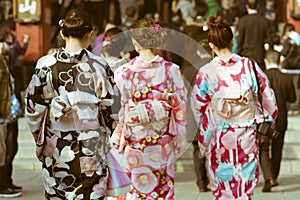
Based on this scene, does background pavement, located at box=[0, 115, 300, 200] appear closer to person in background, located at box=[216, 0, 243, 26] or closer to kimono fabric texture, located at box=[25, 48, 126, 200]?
person in background, located at box=[216, 0, 243, 26]

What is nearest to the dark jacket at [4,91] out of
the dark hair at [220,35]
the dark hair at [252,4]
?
the dark hair at [220,35]

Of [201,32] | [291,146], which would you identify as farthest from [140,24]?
[291,146]

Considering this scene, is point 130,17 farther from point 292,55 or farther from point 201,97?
point 201,97

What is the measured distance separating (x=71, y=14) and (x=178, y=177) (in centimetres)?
626

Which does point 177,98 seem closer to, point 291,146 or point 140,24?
point 140,24

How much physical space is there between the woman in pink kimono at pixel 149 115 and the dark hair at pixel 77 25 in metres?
1.78

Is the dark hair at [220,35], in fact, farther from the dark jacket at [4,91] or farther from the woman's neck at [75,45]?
the dark jacket at [4,91]

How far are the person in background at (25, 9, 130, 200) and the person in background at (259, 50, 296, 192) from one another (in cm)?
501

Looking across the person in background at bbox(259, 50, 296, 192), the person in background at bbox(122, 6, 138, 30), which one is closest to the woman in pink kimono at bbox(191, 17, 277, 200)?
the person in background at bbox(259, 50, 296, 192)

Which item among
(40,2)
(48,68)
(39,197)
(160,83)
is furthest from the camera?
(40,2)

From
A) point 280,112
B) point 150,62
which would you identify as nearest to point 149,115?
point 150,62

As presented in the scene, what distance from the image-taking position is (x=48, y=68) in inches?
266

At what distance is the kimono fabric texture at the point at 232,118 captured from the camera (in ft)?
27.7

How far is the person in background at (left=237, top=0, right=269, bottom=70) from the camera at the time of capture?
→ 14.1 m
